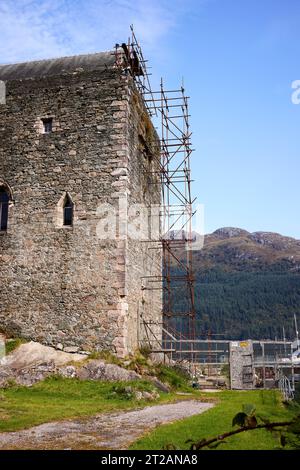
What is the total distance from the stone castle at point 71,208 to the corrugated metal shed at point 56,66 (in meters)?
0.44

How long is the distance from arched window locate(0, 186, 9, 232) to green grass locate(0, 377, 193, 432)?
6.16m

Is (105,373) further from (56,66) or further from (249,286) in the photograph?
(249,286)

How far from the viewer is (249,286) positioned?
143000mm

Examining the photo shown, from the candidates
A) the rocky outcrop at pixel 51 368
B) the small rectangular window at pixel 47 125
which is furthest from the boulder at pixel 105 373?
the small rectangular window at pixel 47 125

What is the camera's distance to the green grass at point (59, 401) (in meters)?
9.76

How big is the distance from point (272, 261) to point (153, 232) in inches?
6022

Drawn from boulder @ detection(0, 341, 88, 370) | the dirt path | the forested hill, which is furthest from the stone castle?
the forested hill

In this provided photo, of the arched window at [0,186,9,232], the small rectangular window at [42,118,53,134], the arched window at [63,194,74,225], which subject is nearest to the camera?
the arched window at [63,194,74,225]

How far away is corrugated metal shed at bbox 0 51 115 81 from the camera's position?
18984mm

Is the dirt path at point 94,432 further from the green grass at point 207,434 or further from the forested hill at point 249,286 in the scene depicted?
the forested hill at point 249,286

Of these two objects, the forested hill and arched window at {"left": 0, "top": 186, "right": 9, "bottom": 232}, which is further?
the forested hill

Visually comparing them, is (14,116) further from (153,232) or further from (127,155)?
(153,232)

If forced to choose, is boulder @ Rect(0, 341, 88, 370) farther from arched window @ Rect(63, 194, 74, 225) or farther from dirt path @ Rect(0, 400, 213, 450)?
dirt path @ Rect(0, 400, 213, 450)

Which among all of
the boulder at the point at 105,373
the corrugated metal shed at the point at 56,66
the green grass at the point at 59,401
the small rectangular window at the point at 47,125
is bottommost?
the green grass at the point at 59,401
